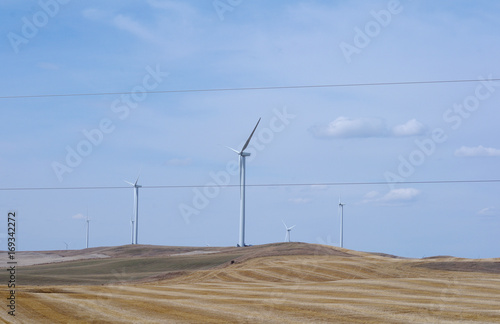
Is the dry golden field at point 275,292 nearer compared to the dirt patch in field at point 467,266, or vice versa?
the dry golden field at point 275,292

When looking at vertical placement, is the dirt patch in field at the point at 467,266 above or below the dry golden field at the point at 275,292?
above

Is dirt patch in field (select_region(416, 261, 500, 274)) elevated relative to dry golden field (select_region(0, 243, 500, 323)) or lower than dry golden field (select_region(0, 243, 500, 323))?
elevated

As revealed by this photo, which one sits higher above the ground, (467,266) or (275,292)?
(467,266)

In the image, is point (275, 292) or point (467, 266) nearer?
point (275, 292)

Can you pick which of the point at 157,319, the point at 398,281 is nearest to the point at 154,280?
the point at 398,281

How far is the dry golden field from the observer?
1292 inches

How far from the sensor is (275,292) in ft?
152

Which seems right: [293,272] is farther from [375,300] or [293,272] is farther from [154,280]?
[375,300]

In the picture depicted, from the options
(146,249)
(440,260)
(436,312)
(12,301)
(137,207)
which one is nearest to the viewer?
(436,312)

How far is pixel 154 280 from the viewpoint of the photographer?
6788 centimetres

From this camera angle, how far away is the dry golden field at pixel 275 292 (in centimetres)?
3281

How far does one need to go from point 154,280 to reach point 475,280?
102ft

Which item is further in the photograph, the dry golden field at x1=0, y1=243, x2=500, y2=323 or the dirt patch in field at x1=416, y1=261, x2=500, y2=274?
the dirt patch in field at x1=416, y1=261, x2=500, y2=274

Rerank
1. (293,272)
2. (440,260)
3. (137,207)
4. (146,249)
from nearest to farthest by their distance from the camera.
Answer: (293,272) → (440,260) → (137,207) → (146,249)
